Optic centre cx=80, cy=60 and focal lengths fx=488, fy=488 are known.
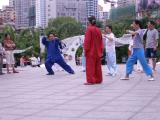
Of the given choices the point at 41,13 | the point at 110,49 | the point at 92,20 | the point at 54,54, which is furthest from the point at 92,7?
the point at 92,20

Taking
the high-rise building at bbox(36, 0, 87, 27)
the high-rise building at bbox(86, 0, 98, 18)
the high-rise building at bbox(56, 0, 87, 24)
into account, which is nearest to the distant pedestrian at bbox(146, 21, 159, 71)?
the high-rise building at bbox(36, 0, 87, 27)

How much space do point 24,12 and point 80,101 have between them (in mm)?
137257

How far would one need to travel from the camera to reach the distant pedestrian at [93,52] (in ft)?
39.0

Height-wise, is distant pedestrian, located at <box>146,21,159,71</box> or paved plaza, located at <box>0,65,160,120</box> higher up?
distant pedestrian, located at <box>146,21,159,71</box>

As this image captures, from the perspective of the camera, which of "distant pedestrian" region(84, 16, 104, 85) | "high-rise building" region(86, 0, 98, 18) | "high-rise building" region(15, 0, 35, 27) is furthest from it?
"high-rise building" region(15, 0, 35, 27)

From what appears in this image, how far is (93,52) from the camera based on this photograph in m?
→ 12.0

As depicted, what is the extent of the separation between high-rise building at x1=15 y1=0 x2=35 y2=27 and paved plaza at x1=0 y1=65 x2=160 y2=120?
408 ft

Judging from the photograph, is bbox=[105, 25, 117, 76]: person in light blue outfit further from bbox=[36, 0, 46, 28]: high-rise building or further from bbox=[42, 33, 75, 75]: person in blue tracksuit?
bbox=[36, 0, 46, 28]: high-rise building

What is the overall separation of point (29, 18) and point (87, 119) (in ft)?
429

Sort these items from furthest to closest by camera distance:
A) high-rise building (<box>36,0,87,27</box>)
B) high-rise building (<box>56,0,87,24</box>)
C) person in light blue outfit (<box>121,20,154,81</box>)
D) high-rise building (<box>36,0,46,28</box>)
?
high-rise building (<box>56,0,87,24</box>), high-rise building (<box>36,0,87,27</box>), high-rise building (<box>36,0,46,28</box>), person in light blue outfit (<box>121,20,154,81</box>)

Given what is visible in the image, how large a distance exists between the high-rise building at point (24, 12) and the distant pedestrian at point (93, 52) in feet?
405

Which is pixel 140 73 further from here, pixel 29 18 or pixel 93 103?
Result: pixel 29 18

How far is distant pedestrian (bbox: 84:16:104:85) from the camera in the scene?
11891mm

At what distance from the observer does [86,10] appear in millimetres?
131000
